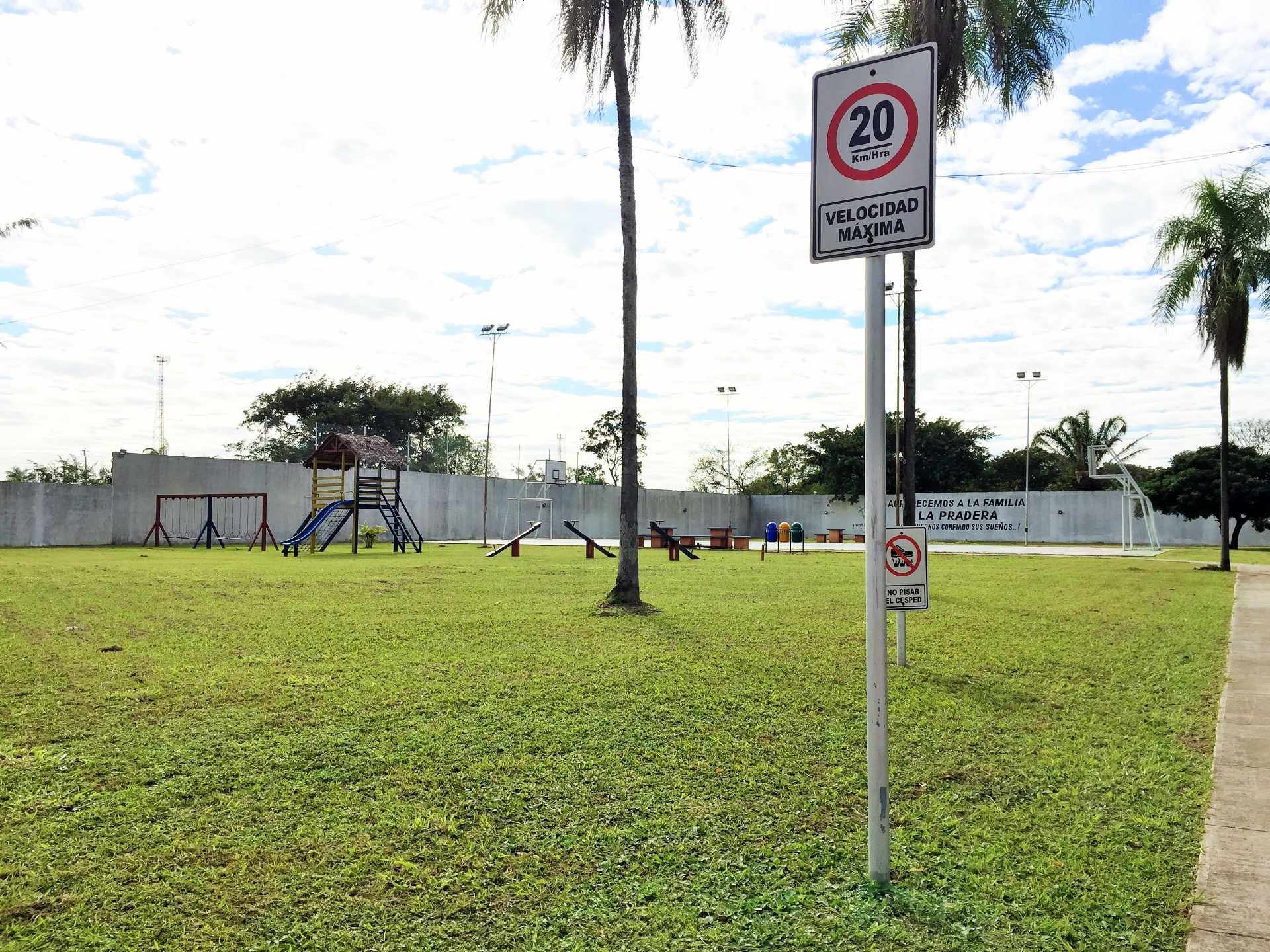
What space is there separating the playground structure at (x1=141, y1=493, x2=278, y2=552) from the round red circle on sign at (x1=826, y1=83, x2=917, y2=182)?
26.0 m

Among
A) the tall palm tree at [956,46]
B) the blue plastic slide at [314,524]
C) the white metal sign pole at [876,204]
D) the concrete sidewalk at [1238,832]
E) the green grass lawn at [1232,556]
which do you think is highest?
the tall palm tree at [956,46]

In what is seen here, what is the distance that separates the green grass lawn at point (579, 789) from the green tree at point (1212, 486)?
→ 95.0 feet

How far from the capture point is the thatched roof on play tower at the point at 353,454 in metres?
26.2

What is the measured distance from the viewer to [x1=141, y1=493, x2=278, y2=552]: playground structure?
28.1 meters

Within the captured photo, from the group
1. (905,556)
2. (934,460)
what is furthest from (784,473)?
(905,556)

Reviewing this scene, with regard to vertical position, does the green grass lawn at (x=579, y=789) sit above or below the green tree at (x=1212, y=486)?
below

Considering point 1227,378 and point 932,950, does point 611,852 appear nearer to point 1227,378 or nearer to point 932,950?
point 932,950

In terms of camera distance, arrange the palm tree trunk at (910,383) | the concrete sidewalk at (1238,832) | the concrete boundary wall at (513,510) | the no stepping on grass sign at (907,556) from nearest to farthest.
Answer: the concrete sidewalk at (1238,832) → the no stepping on grass sign at (907,556) → the palm tree trunk at (910,383) → the concrete boundary wall at (513,510)

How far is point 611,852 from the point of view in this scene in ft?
10.8

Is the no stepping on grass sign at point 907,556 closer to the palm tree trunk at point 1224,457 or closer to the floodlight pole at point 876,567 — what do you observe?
the floodlight pole at point 876,567

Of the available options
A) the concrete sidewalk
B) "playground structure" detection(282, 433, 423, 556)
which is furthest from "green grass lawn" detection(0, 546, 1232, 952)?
"playground structure" detection(282, 433, 423, 556)

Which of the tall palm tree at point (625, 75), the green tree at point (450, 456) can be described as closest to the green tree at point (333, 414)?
the green tree at point (450, 456)

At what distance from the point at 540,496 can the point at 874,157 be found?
3860 centimetres

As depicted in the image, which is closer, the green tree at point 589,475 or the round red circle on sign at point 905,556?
the round red circle on sign at point 905,556
